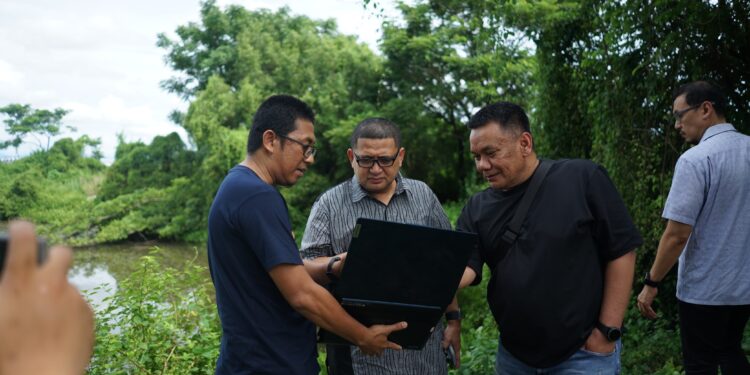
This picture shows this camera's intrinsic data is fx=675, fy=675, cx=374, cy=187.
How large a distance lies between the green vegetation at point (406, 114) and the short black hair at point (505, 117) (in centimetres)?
268

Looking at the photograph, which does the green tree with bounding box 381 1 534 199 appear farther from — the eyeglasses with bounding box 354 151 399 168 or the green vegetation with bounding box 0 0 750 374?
the eyeglasses with bounding box 354 151 399 168

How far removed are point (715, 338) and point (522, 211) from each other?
1.51 meters

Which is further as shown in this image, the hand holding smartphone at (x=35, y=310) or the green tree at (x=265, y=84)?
the green tree at (x=265, y=84)

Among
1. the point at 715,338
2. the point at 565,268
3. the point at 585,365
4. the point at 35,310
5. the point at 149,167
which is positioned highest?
the point at 35,310

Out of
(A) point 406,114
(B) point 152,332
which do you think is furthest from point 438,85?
(B) point 152,332

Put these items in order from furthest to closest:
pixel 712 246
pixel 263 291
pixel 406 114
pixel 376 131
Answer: pixel 406 114 → pixel 712 246 → pixel 376 131 → pixel 263 291

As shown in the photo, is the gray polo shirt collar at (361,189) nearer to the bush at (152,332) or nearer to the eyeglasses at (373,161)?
the eyeglasses at (373,161)

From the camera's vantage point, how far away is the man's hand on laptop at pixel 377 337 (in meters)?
2.59

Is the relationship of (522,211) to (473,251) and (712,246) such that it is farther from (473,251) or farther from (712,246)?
(712,246)

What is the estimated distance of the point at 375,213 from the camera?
11.0ft

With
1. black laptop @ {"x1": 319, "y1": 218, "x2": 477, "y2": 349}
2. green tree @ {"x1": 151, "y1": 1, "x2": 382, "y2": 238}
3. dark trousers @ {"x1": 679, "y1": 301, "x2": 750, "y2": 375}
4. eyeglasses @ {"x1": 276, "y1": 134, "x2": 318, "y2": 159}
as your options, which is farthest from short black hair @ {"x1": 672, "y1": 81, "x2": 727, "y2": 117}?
green tree @ {"x1": 151, "y1": 1, "x2": 382, "y2": 238}

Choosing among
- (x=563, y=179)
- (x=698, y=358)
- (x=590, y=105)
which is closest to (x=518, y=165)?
(x=563, y=179)

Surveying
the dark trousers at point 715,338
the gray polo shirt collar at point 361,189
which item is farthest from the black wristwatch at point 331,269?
the dark trousers at point 715,338

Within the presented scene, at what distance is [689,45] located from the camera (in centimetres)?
546
